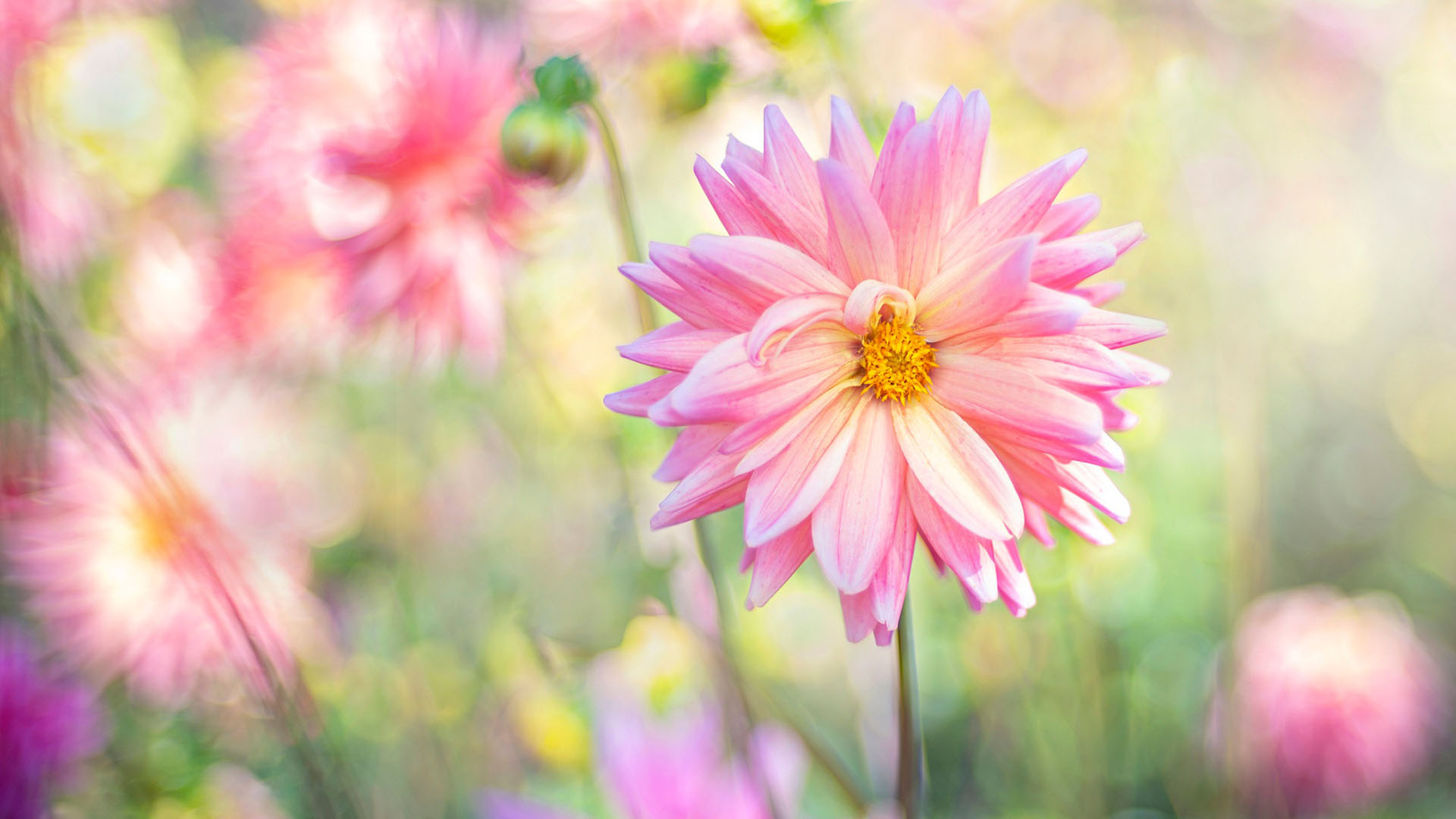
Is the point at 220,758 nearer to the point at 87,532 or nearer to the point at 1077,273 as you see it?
the point at 87,532

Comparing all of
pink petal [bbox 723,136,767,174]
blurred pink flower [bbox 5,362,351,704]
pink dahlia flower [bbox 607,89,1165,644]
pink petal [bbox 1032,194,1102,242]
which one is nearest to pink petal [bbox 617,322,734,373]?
pink dahlia flower [bbox 607,89,1165,644]

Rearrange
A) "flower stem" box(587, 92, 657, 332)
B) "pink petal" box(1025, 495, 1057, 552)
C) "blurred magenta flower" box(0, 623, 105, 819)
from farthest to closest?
"blurred magenta flower" box(0, 623, 105, 819) → "flower stem" box(587, 92, 657, 332) → "pink petal" box(1025, 495, 1057, 552)

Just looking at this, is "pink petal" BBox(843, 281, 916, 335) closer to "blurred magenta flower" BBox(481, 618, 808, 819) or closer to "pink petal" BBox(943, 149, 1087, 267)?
"pink petal" BBox(943, 149, 1087, 267)

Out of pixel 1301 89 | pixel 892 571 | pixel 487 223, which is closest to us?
pixel 892 571

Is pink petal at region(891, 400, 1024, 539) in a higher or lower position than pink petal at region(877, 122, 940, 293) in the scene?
lower

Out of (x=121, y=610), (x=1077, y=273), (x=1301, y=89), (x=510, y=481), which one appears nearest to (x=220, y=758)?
(x=121, y=610)

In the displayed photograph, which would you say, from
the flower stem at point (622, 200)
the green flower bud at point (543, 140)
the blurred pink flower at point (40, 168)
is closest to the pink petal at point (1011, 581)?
the flower stem at point (622, 200)

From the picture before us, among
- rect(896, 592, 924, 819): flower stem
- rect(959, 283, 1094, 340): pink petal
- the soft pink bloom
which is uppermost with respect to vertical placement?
rect(959, 283, 1094, 340): pink petal
